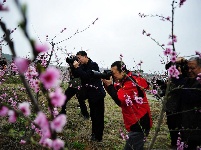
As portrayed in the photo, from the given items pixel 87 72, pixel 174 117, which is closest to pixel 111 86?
pixel 87 72

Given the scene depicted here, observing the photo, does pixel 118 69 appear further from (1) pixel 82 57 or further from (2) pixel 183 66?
(1) pixel 82 57

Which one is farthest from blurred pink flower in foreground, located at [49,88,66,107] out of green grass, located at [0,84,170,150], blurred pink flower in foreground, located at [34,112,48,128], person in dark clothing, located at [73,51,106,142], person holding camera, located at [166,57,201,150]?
person in dark clothing, located at [73,51,106,142]

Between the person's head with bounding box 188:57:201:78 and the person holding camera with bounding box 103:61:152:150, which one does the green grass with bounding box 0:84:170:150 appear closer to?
the person holding camera with bounding box 103:61:152:150

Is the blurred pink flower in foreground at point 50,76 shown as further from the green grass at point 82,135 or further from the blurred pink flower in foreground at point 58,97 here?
the green grass at point 82,135

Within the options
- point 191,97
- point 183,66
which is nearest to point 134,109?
point 191,97

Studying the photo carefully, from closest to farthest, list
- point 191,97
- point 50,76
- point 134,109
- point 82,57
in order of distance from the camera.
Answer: point 50,76 < point 191,97 < point 134,109 < point 82,57

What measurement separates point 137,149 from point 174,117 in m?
2.14

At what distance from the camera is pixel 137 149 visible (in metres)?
3.64

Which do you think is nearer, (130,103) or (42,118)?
(42,118)

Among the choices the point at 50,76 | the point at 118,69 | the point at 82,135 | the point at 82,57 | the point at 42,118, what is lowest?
the point at 82,135

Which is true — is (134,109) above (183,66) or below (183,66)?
below

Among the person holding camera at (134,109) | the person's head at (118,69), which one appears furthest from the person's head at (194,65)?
the person's head at (118,69)

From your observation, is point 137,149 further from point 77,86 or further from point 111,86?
point 77,86

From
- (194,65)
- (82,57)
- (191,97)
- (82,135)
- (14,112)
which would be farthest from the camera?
(82,135)
